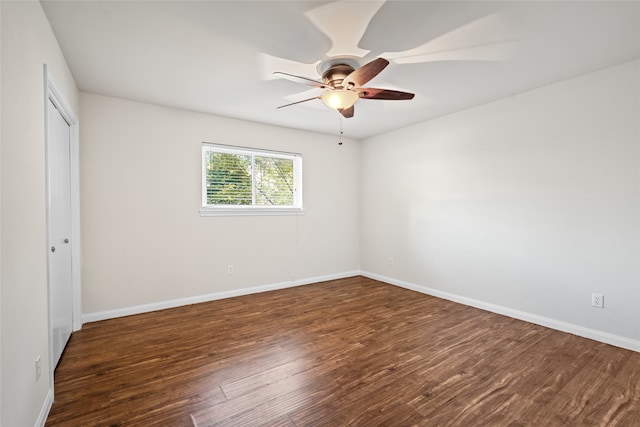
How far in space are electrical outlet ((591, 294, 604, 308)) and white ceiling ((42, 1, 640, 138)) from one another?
206 cm

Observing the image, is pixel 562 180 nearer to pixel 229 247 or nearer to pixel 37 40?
pixel 229 247

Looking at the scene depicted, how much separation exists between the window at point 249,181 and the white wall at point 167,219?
4.3 inches

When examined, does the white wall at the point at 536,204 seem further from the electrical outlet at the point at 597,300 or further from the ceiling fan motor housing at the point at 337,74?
the ceiling fan motor housing at the point at 337,74

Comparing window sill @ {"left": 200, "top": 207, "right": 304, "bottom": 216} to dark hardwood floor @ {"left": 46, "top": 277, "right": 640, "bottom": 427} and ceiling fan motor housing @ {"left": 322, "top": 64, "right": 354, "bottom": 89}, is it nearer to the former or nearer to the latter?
dark hardwood floor @ {"left": 46, "top": 277, "right": 640, "bottom": 427}

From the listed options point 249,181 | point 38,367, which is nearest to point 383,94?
point 249,181

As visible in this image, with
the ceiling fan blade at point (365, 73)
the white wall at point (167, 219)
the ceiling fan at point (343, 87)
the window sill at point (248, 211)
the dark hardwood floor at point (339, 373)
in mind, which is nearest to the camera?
the dark hardwood floor at point (339, 373)

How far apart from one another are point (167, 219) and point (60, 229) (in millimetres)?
1121

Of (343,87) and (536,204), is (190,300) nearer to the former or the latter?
(343,87)

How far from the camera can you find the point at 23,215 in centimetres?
142

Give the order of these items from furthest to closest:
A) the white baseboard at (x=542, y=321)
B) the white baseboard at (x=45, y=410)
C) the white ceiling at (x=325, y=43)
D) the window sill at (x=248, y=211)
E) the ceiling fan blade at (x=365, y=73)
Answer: the window sill at (x=248, y=211) < the white baseboard at (x=542, y=321) < the ceiling fan blade at (x=365, y=73) < the white ceiling at (x=325, y=43) < the white baseboard at (x=45, y=410)

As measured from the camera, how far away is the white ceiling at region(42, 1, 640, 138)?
1782 millimetres

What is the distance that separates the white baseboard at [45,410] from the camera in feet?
5.04

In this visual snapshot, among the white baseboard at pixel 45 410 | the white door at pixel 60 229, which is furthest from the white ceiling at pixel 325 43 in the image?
the white baseboard at pixel 45 410

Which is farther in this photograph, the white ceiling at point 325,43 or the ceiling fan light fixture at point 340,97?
the ceiling fan light fixture at point 340,97
